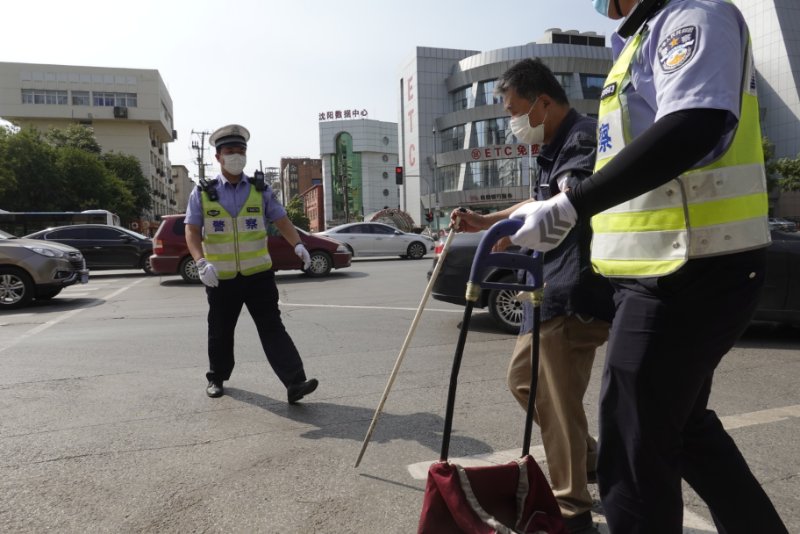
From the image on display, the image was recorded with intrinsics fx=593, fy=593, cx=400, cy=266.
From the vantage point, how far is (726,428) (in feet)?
11.4

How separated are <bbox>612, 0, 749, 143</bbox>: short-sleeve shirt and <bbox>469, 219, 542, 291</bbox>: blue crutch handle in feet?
1.86

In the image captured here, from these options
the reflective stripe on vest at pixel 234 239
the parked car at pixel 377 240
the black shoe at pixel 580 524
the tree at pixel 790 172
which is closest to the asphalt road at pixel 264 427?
the black shoe at pixel 580 524

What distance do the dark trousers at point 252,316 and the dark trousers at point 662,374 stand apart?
2906 millimetres

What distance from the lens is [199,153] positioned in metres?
55.7

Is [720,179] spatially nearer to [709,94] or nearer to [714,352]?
Result: [709,94]

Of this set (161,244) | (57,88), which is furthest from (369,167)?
(161,244)

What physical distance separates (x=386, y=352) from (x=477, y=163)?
53907 millimetres

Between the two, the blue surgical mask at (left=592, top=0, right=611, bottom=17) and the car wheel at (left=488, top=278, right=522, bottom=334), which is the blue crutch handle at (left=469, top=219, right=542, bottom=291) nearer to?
the blue surgical mask at (left=592, top=0, right=611, bottom=17)

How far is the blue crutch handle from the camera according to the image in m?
1.91

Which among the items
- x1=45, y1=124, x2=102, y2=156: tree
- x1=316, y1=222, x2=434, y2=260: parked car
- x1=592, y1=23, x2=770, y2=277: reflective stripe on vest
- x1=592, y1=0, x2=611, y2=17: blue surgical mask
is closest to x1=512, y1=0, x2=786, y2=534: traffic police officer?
x1=592, y1=23, x2=770, y2=277: reflective stripe on vest

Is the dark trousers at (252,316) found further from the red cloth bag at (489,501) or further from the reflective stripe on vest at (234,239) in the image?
the red cloth bag at (489,501)

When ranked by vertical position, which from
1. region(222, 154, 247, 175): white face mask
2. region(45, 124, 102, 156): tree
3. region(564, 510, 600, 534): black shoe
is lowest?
region(564, 510, 600, 534): black shoe

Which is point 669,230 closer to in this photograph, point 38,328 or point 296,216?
point 38,328

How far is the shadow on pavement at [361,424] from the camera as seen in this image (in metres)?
3.41
